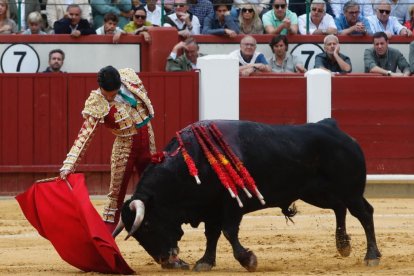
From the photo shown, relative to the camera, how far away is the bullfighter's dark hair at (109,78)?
Answer: 754 centimetres

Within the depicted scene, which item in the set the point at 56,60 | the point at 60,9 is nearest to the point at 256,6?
the point at 60,9

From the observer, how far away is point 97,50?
12859mm

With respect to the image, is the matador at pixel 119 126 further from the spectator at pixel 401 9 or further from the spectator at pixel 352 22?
the spectator at pixel 401 9

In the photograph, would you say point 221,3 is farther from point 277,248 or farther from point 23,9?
point 277,248

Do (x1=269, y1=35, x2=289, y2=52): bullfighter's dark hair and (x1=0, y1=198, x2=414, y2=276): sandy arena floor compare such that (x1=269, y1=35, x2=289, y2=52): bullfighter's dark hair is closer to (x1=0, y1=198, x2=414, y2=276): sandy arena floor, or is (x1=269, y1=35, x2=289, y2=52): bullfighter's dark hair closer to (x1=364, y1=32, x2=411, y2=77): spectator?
(x1=364, y1=32, x2=411, y2=77): spectator

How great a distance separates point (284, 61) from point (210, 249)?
222 inches

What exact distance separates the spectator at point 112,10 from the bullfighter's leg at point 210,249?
5.69 m

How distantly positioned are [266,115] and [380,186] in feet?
4.15

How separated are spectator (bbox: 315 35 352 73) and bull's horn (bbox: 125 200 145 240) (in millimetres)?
5720

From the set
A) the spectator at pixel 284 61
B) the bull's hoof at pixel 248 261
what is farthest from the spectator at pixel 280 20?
the bull's hoof at pixel 248 261

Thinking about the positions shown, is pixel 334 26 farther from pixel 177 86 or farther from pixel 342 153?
pixel 342 153

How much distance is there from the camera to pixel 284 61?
42.7 feet

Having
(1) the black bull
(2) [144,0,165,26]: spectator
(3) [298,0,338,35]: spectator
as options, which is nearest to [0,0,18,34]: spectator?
(2) [144,0,165,26]: spectator

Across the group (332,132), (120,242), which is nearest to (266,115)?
(120,242)
